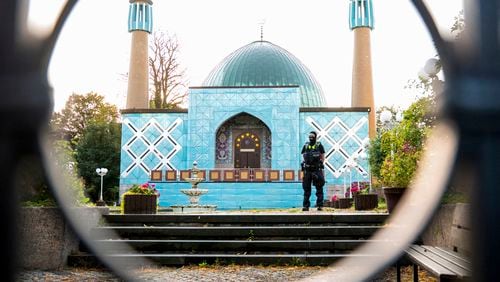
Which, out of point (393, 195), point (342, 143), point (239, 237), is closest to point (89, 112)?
point (342, 143)

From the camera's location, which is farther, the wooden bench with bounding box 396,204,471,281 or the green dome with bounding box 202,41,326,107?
the green dome with bounding box 202,41,326,107

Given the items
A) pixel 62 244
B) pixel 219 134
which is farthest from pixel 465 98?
pixel 219 134

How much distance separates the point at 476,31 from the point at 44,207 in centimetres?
467

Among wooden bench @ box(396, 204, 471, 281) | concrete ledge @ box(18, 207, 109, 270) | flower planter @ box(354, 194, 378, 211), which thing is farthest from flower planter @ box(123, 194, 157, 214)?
wooden bench @ box(396, 204, 471, 281)

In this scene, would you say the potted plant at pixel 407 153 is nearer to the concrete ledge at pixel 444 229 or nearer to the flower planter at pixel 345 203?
the concrete ledge at pixel 444 229

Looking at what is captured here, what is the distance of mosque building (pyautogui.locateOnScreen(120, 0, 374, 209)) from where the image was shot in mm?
22375

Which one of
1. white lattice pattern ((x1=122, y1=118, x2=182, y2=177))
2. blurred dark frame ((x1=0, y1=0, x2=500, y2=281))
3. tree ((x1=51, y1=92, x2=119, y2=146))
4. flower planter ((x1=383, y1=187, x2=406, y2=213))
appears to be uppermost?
tree ((x1=51, y1=92, x2=119, y2=146))

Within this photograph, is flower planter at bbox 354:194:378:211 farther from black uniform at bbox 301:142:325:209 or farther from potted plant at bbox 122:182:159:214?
potted plant at bbox 122:182:159:214

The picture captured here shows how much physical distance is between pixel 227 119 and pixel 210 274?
20.3 metres

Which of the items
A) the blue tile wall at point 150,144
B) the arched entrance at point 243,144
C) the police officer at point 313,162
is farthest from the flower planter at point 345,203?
the arched entrance at point 243,144

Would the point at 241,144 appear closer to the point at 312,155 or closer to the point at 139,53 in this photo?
the point at 139,53

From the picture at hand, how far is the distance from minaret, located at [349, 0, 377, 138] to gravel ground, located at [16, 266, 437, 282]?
26.4 meters

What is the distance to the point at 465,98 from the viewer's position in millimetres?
880

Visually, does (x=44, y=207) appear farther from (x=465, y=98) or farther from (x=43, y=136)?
(x=465, y=98)
